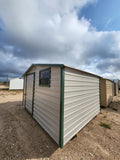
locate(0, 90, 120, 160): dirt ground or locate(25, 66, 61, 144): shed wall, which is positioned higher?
locate(25, 66, 61, 144): shed wall

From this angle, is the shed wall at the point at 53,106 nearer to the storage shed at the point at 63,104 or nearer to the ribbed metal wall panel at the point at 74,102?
the storage shed at the point at 63,104

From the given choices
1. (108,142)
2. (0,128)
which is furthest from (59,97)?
(0,128)

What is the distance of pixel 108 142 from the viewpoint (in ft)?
8.57

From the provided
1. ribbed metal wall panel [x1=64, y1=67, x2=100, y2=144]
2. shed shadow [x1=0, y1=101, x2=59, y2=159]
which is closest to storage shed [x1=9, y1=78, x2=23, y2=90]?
shed shadow [x1=0, y1=101, x2=59, y2=159]

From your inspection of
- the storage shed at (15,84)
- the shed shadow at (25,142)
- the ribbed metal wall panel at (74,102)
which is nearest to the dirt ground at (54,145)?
the shed shadow at (25,142)

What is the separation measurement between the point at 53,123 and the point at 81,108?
4.58 feet

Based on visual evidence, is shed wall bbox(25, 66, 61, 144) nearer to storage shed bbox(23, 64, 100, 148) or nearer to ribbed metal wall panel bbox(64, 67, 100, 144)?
storage shed bbox(23, 64, 100, 148)

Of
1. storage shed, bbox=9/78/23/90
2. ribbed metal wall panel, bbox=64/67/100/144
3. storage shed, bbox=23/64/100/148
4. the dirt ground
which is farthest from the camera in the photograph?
storage shed, bbox=9/78/23/90

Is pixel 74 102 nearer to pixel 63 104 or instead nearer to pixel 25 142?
pixel 63 104

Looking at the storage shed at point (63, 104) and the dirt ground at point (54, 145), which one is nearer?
the dirt ground at point (54, 145)

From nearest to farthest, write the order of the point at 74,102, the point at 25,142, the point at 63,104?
1. the point at 63,104
2. the point at 25,142
3. the point at 74,102

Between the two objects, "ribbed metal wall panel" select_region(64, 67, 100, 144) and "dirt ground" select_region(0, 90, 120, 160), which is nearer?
"dirt ground" select_region(0, 90, 120, 160)

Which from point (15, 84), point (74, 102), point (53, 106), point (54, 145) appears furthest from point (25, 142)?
point (15, 84)

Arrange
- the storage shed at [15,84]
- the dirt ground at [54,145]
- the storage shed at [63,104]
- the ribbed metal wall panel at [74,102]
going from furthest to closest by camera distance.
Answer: the storage shed at [15,84] → the ribbed metal wall panel at [74,102] → the storage shed at [63,104] → the dirt ground at [54,145]
